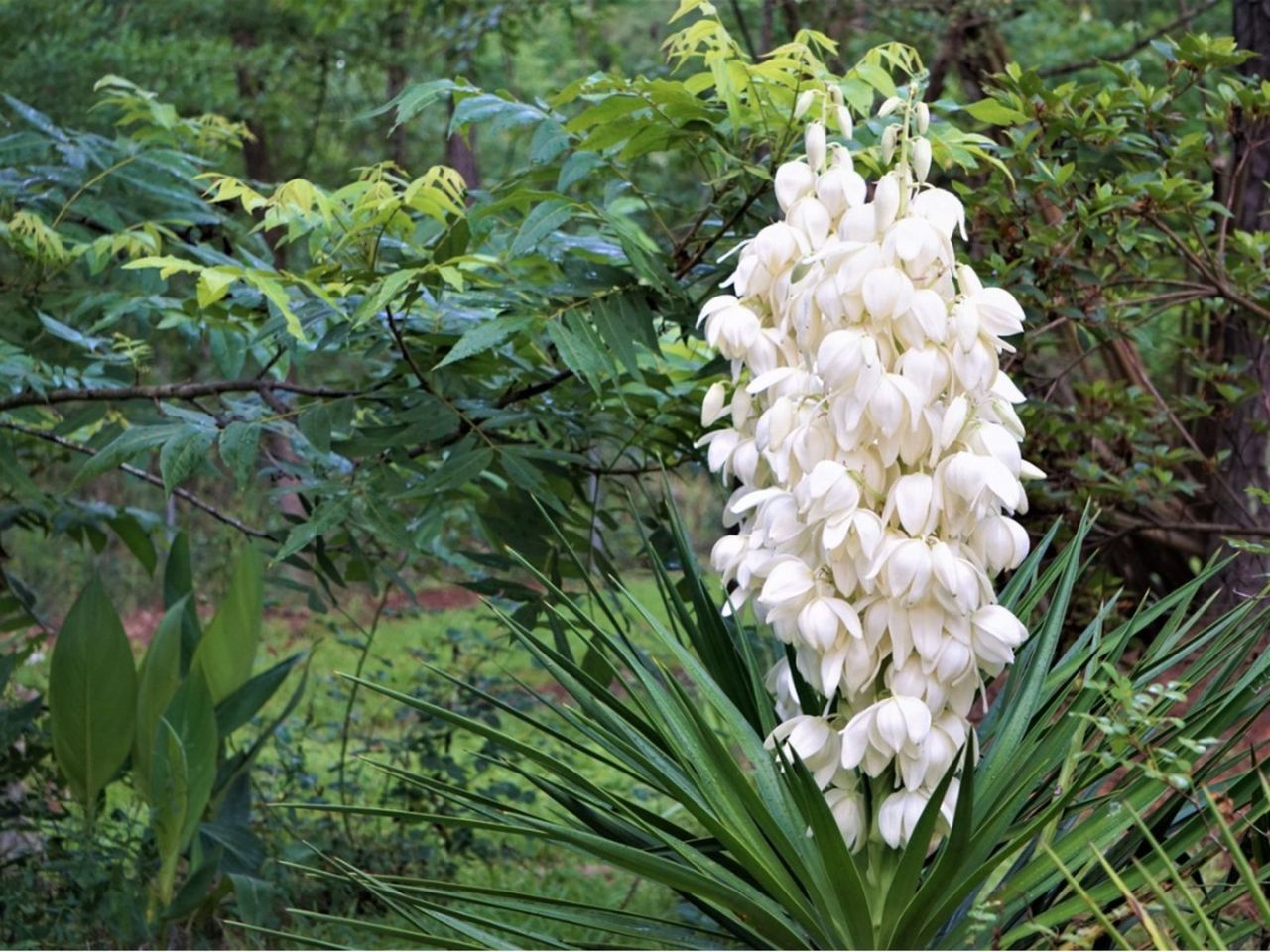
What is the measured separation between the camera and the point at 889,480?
1.49 meters

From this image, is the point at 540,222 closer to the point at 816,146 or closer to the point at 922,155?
the point at 816,146

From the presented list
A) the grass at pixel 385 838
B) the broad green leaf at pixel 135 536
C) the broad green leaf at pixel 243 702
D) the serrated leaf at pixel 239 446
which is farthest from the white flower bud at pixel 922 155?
the broad green leaf at pixel 135 536

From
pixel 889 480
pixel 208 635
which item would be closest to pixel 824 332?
pixel 889 480

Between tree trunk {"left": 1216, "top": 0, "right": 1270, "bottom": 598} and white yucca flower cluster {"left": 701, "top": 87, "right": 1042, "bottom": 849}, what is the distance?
1687 mm

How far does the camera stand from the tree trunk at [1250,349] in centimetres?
294

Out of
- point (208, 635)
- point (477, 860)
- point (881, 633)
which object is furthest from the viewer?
point (477, 860)

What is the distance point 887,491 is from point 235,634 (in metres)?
2.22

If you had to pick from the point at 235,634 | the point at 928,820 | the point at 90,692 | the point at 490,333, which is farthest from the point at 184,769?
the point at 928,820

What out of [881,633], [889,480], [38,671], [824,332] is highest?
[824,332]

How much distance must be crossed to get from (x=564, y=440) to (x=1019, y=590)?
108 cm

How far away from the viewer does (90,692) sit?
3.05m

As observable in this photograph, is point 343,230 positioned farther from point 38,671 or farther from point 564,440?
point 38,671

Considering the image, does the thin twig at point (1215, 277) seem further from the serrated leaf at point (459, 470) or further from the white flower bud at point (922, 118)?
the serrated leaf at point (459, 470)

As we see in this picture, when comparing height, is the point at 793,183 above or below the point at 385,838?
above
